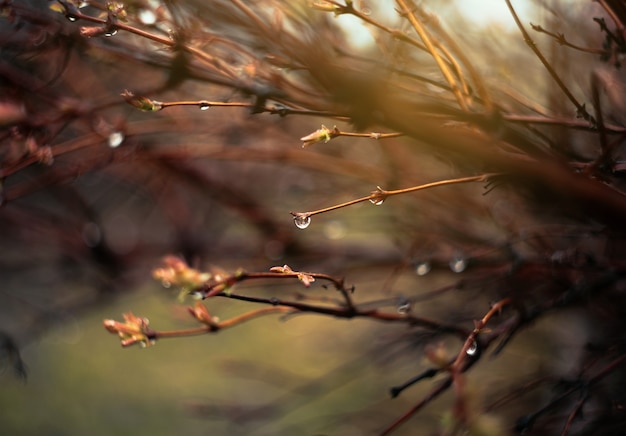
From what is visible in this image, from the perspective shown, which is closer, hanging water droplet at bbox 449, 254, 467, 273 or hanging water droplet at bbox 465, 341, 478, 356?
hanging water droplet at bbox 465, 341, 478, 356

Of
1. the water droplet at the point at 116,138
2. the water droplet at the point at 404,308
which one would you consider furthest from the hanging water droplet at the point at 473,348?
the water droplet at the point at 116,138

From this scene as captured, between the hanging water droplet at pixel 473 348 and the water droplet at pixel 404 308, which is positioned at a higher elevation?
the hanging water droplet at pixel 473 348

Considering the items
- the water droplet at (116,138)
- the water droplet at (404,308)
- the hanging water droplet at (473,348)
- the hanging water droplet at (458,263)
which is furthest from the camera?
the hanging water droplet at (458,263)

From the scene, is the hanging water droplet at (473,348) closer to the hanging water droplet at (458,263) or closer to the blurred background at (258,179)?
the blurred background at (258,179)

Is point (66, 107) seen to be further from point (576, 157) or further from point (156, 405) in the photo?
point (156, 405)

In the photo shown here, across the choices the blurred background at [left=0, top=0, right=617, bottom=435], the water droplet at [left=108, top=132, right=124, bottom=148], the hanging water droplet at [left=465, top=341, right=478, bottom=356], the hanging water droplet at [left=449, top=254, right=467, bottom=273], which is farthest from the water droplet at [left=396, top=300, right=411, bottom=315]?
the water droplet at [left=108, top=132, right=124, bottom=148]

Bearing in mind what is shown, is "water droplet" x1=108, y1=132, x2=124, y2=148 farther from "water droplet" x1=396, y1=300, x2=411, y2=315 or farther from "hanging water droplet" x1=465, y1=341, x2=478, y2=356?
"hanging water droplet" x1=465, y1=341, x2=478, y2=356

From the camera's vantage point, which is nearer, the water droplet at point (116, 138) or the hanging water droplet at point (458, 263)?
the water droplet at point (116, 138)

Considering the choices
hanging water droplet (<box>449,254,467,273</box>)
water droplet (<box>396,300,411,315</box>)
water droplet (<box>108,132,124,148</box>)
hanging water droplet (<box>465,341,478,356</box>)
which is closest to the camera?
hanging water droplet (<box>465,341,478,356</box>)

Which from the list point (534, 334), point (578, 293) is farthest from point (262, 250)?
point (578, 293)

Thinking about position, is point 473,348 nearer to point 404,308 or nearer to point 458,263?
point 404,308

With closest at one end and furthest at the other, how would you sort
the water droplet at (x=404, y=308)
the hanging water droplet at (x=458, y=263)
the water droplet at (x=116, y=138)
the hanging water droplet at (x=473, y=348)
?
the hanging water droplet at (x=473, y=348)
the water droplet at (x=404, y=308)
the water droplet at (x=116, y=138)
the hanging water droplet at (x=458, y=263)
